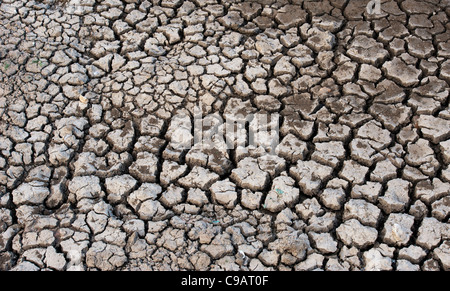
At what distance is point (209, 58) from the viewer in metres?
3.55

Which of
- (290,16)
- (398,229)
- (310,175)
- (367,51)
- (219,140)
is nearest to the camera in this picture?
(398,229)

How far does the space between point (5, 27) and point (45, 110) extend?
1.03 meters

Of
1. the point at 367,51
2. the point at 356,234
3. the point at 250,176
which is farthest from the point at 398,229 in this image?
the point at 367,51

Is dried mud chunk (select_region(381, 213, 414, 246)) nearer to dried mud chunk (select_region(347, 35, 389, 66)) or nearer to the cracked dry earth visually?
the cracked dry earth

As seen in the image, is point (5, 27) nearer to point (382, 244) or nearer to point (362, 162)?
point (362, 162)

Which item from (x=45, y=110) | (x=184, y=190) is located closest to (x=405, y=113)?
(x=184, y=190)

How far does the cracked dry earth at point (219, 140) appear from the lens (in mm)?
2598

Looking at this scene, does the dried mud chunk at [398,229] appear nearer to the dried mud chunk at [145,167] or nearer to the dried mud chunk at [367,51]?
the dried mud chunk at [367,51]

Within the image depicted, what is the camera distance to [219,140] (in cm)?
309

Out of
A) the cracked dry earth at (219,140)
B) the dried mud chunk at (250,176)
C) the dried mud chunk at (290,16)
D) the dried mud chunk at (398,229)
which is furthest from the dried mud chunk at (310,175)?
the dried mud chunk at (290,16)

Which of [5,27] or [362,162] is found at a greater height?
[5,27]

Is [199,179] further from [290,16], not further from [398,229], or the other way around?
[290,16]

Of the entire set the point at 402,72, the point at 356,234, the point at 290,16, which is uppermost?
the point at 290,16

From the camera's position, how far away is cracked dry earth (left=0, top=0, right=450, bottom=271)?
260 cm
